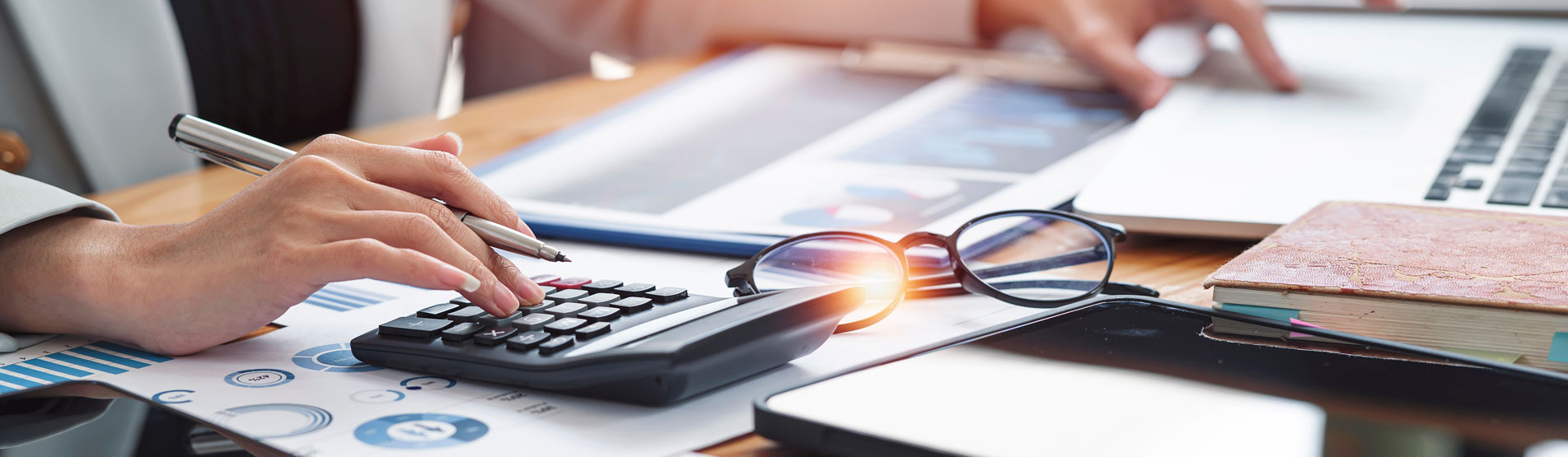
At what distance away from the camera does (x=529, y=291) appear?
44 cm

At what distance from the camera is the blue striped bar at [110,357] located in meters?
0.45

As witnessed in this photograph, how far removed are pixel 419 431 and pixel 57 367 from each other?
0.19m

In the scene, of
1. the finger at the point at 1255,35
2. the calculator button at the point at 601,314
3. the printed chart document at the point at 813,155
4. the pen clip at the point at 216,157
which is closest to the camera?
the calculator button at the point at 601,314

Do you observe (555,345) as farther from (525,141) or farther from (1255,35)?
(1255,35)

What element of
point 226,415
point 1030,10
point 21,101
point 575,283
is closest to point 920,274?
point 575,283

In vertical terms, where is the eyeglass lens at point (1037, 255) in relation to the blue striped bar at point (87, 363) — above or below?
above

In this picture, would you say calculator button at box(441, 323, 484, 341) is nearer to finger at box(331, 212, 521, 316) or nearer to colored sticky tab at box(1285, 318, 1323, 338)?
finger at box(331, 212, 521, 316)

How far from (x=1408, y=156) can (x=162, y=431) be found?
0.64 metres

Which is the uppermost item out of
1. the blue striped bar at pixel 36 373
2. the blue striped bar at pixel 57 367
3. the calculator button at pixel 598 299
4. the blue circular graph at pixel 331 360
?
the calculator button at pixel 598 299

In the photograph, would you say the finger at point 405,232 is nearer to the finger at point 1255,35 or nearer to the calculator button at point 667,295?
the calculator button at point 667,295

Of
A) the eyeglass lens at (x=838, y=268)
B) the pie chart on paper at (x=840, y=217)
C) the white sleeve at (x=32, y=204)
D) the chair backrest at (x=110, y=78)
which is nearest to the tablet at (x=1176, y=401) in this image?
the eyeglass lens at (x=838, y=268)

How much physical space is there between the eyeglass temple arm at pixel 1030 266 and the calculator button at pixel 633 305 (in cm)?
14

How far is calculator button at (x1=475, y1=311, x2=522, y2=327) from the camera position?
1.38 ft

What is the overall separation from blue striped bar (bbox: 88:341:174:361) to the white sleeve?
0.11ft
